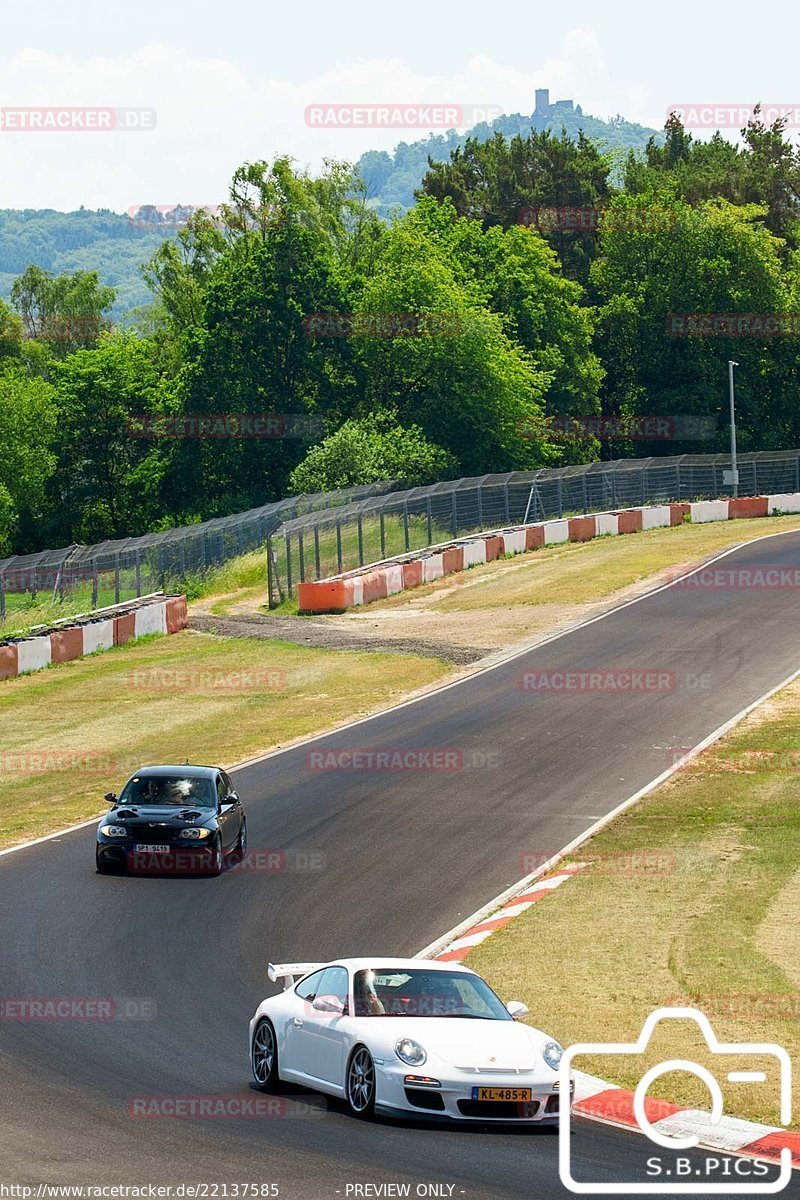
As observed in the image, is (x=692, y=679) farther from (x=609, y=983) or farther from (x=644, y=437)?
(x=644, y=437)

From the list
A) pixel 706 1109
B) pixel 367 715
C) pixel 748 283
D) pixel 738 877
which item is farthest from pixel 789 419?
pixel 706 1109

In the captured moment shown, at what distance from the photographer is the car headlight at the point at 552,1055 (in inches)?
498

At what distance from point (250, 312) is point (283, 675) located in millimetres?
49359

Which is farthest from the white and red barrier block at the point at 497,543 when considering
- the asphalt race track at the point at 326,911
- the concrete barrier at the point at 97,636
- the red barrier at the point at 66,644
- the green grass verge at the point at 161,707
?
the asphalt race track at the point at 326,911

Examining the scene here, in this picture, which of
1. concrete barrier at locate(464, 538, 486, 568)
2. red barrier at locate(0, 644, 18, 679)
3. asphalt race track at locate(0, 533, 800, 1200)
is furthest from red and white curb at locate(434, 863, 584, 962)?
concrete barrier at locate(464, 538, 486, 568)

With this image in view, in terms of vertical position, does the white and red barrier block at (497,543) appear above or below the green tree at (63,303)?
below

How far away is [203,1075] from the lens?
45.9 ft

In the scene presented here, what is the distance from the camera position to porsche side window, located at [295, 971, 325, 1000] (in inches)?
544

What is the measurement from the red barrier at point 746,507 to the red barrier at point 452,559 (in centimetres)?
1609

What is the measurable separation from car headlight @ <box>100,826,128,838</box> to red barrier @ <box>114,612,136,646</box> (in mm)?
26275

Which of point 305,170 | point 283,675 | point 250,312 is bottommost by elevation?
point 283,675

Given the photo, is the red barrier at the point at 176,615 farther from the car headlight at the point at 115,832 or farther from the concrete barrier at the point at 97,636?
the car headlight at the point at 115,832

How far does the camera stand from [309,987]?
14.0 meters

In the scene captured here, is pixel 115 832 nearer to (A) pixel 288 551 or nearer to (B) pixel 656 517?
(A) pixel 288 551
